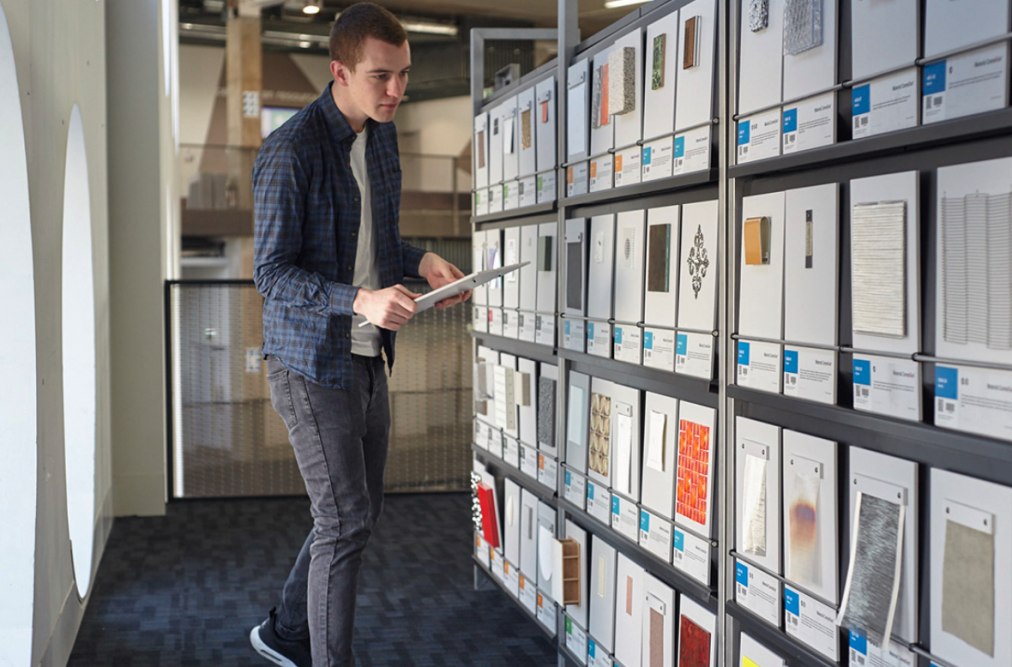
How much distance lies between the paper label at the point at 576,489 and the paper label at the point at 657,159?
734 mm

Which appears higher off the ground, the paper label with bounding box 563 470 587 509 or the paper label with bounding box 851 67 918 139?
the paper label with bounding box 851 67 918 139

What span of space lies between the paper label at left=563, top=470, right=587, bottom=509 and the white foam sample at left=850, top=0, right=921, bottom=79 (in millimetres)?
1176

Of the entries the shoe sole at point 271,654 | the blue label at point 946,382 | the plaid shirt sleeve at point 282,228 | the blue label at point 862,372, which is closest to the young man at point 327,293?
the plaid shirt sleeve at point 282,228

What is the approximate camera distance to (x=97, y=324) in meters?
3.25

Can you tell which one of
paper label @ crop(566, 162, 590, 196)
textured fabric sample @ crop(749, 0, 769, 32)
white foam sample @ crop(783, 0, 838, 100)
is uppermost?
textured fabric sample @ crop(749, 0, 769, 32)

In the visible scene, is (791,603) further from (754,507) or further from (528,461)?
(528,461)

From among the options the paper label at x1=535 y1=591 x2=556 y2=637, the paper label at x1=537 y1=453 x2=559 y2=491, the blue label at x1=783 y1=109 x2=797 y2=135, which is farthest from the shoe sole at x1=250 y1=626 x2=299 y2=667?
the blue label at x1=783 y1=109 x2=797 y2=135

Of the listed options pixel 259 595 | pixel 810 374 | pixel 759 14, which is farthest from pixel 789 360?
pixel 259 595

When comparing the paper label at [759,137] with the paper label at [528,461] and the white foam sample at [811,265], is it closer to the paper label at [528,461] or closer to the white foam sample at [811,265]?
the white foam sample at [811,265]

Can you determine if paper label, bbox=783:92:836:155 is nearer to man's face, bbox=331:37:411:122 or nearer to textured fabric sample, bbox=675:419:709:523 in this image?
textured fabric sample, bbox=675:419:709:523

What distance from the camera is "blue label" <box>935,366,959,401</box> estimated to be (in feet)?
3.34

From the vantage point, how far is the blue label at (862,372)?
1156mm

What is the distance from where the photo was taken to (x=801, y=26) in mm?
1245

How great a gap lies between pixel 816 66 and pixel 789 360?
1.35 feet
